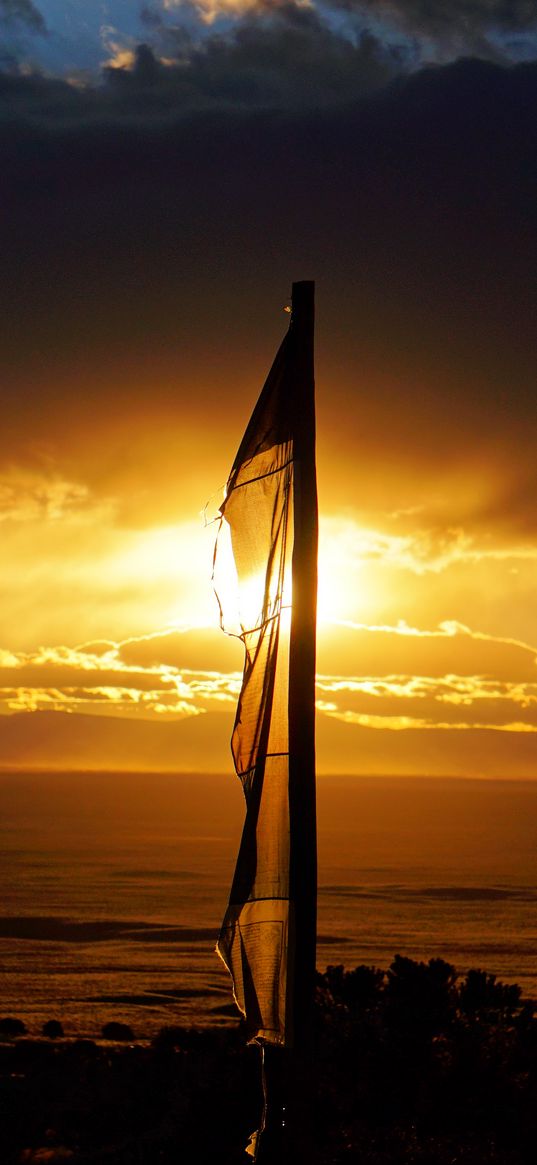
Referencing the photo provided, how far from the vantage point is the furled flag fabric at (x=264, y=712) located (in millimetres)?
7242

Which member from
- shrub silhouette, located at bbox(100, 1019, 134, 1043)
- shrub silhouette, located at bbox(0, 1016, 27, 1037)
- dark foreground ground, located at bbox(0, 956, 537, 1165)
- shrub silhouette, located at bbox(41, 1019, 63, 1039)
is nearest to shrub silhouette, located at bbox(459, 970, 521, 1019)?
dark foreground ground, located at bbox(0, 956, 537, 1165)

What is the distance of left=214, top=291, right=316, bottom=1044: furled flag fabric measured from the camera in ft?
23.8

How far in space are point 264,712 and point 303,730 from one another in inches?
10.8

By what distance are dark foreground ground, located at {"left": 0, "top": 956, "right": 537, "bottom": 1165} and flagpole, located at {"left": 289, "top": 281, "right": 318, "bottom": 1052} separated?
7.16 metres

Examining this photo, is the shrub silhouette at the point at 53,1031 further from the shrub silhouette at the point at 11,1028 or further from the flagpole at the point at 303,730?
the flagpole at the point at 303,730

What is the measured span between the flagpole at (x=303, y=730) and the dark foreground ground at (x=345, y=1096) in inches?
282

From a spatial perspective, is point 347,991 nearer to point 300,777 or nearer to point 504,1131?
point 504,1131

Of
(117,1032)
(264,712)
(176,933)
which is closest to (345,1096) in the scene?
(264,712)

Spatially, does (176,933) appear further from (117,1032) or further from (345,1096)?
(345,1096)

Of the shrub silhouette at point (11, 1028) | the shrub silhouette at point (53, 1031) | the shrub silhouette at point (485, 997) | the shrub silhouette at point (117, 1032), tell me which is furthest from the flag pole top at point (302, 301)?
the shrub silhouette at point (117, 1032)

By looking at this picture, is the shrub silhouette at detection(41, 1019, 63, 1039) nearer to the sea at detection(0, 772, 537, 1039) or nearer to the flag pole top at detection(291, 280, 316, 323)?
the sea at detection(0, 772, 537, 1039)

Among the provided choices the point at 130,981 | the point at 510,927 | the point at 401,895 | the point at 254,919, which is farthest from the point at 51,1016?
the point at 401,895

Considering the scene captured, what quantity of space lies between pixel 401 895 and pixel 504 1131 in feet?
491

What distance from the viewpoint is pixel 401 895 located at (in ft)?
531
